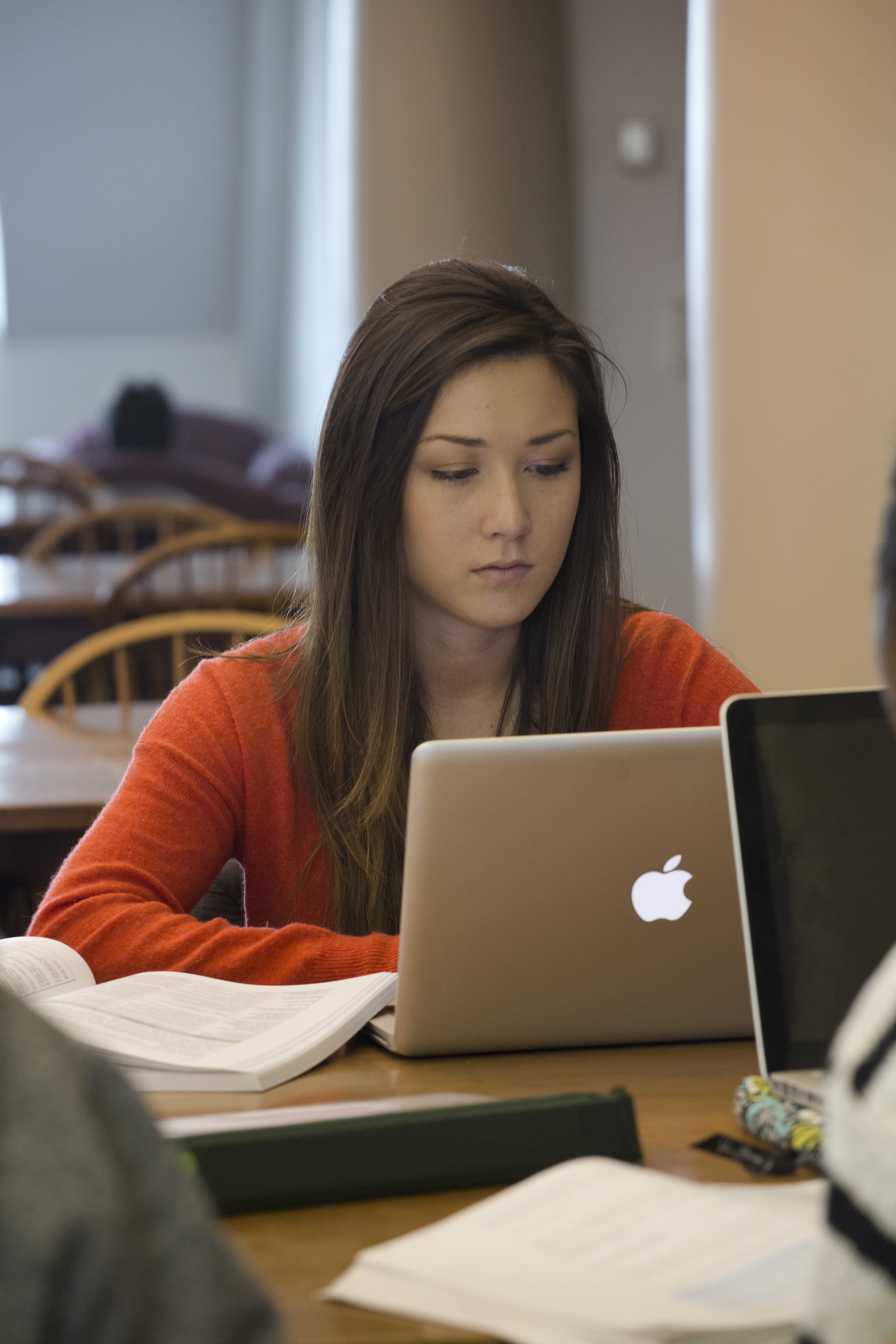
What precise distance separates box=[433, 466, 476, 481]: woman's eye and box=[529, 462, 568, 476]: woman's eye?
0.18ft

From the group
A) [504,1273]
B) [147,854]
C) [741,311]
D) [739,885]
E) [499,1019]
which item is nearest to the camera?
[504,1273]

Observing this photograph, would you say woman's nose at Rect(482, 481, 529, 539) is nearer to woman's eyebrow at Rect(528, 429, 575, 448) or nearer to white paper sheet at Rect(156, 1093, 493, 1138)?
woman's eyebrow at Rect(528, 429, 575, 448)

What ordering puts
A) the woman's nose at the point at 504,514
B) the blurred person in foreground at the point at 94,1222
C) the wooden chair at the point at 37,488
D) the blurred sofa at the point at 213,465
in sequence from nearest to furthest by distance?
the blurred person in foreground at the point at 94,1222 → the woman's nose at the point at 504,514 → the wooden chair at the point at 37,488 → the blurred sofa at the point at 213,465

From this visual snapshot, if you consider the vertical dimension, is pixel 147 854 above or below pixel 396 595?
below

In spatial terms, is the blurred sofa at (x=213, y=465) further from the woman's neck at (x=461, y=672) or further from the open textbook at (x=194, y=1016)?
the open textbook at (x=194, y=1016)

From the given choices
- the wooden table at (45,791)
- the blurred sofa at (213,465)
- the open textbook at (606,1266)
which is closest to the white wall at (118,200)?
the blurred sofa at (213,465)

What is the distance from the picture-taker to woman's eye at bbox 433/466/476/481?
1.35m

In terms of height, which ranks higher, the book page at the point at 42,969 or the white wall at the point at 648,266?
the white wall at the point at 648,266

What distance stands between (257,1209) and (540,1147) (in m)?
0.14

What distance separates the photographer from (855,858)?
0.84 m

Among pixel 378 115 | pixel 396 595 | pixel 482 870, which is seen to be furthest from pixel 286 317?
pixel 482 870

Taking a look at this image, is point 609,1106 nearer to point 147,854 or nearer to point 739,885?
point 739,885

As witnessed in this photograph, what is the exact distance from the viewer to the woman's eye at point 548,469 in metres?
1.36

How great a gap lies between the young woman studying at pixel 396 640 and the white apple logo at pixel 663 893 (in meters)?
0.42
